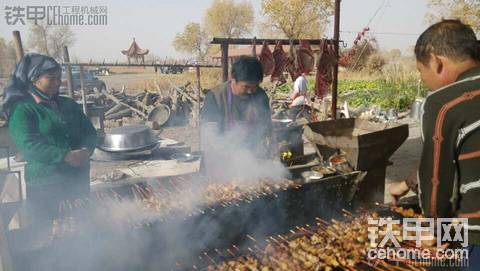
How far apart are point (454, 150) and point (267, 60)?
5521 millimetres

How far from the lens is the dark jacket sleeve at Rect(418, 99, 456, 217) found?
212 cm

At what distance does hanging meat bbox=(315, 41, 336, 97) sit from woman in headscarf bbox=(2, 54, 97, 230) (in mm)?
5312

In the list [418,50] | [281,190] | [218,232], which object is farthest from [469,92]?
[218,232]

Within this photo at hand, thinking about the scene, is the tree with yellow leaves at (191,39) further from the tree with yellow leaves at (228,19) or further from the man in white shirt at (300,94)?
the man in white shirt at (300,94)

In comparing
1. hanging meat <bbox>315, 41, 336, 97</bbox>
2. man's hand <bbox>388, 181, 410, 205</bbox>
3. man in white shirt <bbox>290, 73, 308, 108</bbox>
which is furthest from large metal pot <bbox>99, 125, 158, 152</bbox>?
man in white shirt <bbox>290, 73, 308, 108</bbox>

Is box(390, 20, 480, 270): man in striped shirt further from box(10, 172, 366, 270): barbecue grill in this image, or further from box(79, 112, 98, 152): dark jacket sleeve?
box(79, 112, 98, 152): dark jacket sleeve

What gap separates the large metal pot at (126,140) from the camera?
7.32 m

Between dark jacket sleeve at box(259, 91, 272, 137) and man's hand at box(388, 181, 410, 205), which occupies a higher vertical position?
dark jacket sleeve at box(259, 91, 272, 137)

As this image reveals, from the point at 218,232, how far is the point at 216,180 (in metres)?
0.95

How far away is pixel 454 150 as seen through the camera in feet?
6.96

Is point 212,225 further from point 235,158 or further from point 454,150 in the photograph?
point 454,150

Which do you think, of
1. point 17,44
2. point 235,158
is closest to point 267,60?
point 235,158

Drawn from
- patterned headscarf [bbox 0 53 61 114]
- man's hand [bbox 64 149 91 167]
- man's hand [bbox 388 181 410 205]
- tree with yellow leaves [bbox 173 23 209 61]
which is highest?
tree with yellow leaves [bbox 173 23 209 61]

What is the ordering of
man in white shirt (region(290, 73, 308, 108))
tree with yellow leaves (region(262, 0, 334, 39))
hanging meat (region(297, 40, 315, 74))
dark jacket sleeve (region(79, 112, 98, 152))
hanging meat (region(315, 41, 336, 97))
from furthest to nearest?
1. tree with yellow leaves (region(262, 0, 334, 39))
2. man in white shirt (region(290, 73, 308, 108))
3. hanging meat (region(315, 41, 336, 97))
4. hanging meat (region(297, 40, 315, 74))
5. dark jacket sleeve (region(79, 112, 98, 152))
